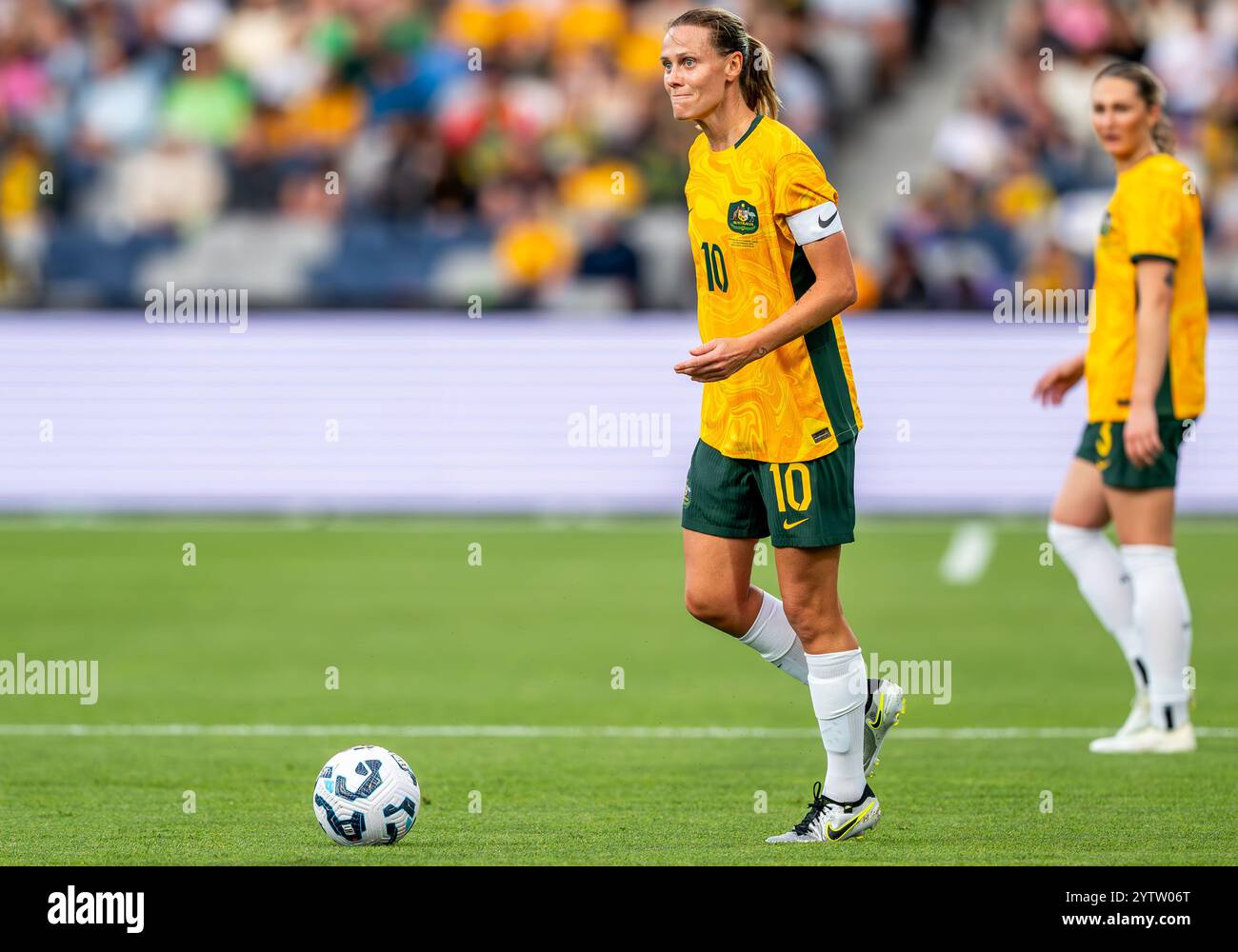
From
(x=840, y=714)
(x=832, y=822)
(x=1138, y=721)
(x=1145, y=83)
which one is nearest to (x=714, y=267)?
(x=840, y=714)

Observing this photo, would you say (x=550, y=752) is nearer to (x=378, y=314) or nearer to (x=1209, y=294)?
(x=378, y=314)

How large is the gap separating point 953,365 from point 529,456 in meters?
3.25

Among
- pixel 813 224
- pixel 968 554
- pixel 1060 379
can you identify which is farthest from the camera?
pixel 968 554

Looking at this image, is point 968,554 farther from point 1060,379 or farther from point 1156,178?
point 1156,178

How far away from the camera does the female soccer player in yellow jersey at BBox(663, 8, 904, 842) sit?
591 centimetres

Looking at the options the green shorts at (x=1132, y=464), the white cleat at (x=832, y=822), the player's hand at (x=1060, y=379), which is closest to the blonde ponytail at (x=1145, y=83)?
the player's hand at (x=1060, y=379)

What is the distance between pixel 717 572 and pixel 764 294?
0.84m

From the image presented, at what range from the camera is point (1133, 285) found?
7.65 m

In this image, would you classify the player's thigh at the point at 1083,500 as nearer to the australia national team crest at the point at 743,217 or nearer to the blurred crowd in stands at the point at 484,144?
the australia national team crest at the point at 743,217

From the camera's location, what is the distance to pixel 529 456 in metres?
15.8

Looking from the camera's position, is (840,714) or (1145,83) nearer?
(840,714)

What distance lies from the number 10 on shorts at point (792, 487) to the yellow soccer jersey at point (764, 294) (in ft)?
0.10

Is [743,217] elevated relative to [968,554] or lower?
elevated

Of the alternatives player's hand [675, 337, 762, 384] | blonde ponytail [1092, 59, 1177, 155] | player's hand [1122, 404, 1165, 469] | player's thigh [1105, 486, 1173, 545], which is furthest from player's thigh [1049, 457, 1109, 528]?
player's hand [675, 337, 762, 384]
